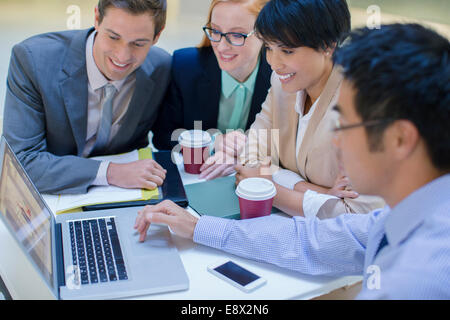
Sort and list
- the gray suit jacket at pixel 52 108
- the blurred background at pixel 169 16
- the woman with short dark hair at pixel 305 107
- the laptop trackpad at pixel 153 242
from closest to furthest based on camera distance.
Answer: the laptop trackpad at pixel 153 242 → the woman with short dark hair at pixel 305 107 → the gray suit jacket at pixel 52 108 → the blurred background at pixel 169 16

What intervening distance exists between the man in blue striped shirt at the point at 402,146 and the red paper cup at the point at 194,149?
0.79 meters

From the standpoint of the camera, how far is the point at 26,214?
3.54 feet

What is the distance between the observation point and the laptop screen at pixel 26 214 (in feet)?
3.16

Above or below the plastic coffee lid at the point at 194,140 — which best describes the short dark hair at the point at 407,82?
above

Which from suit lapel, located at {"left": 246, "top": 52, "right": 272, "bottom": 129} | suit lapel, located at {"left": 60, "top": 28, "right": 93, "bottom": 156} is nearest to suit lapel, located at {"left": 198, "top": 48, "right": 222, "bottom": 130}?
suit lapel, located at {"left": 246, "top": 52, "right": 272, "bottom": 129}

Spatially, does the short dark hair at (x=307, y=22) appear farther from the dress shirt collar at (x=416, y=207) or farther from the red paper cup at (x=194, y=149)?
the dress shirt collar at (x=416, y=207)

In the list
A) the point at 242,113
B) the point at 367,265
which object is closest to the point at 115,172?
the point at 242,113

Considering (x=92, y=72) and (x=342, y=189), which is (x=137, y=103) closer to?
(x=92, y=72)

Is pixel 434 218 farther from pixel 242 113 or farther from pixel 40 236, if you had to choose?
pixel 242 113

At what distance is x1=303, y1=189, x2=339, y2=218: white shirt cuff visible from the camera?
1371mm

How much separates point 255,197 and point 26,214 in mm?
609

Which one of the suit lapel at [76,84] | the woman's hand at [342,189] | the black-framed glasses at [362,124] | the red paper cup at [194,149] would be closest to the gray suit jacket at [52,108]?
the suit lapel at [76,84]

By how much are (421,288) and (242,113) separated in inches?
57.4

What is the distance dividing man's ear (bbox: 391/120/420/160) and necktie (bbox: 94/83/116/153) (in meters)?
1.31
